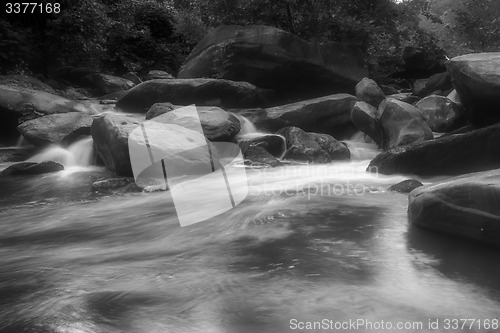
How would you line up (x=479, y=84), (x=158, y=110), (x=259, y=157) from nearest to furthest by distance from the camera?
(x=479, y=84) → (x=259, y=157) → (x=158, y=110)

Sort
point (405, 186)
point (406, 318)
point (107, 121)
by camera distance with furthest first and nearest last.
Answer: point (107, 121) < point (405, 186) < point (406, 318)

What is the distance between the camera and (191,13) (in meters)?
17.2

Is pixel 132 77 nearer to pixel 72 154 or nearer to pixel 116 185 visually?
pixel 72 154

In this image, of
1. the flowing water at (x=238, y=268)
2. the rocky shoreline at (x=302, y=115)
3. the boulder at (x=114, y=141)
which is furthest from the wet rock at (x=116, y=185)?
the flowing water at (x=238, y=268)

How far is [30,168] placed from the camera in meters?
8.05

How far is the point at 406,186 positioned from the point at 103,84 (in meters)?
11.3

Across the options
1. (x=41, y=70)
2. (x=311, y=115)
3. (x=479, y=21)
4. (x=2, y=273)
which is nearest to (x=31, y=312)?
(x=2, y=273)

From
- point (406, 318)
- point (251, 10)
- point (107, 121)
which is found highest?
point (251, 10)

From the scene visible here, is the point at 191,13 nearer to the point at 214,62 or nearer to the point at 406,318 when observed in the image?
the point at 214,62

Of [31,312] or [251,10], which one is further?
[251,10]

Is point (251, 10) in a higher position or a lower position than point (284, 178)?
higher

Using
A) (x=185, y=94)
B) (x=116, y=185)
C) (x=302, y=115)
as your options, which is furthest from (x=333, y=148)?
(x=116, y=185)

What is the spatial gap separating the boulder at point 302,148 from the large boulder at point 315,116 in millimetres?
1035

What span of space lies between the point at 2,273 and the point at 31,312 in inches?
40.8
